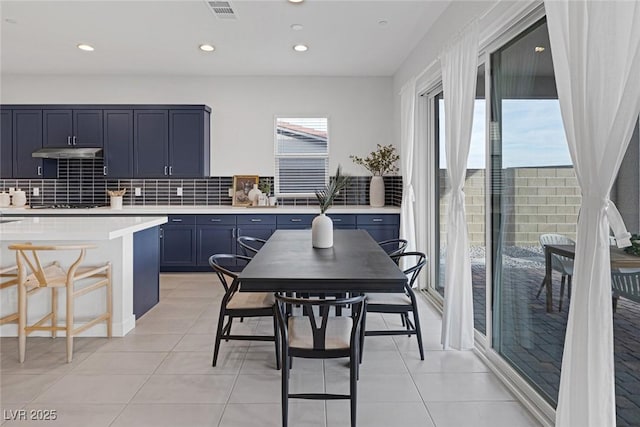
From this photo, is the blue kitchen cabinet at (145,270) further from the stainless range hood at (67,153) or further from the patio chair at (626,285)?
the patio chair at (626,285)

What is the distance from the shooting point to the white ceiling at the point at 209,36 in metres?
4.12

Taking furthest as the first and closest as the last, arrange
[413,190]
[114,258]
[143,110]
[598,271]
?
[143,110] → [413,190] → [114,258] → [598,271]

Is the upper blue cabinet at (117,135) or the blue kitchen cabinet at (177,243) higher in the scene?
the upper blue cabinet at (117,135)

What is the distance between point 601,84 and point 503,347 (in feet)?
6.55

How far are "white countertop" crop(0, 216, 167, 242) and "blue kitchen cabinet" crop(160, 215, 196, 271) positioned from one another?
1.97 metres

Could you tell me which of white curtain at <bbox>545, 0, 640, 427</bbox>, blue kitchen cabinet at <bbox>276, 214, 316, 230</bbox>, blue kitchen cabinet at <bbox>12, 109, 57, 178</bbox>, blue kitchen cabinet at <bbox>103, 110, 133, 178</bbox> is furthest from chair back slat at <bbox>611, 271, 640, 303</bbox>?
blue kitchen cabinet at <bbox>12, 109, 57, 178</bbox>

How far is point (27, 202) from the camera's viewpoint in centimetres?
676

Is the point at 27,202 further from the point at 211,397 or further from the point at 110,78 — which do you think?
the point at 211,397

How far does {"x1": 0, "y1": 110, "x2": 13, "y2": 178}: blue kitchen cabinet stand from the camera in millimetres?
6309

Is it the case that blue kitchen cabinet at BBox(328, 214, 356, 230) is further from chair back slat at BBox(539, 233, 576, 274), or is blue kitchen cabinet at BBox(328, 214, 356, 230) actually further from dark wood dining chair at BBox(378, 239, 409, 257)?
chair back slat at BBox(539, 233, 576, 274)

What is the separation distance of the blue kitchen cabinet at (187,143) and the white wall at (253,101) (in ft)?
1.19

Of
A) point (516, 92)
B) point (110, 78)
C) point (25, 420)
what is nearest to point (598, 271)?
point (516, 92)

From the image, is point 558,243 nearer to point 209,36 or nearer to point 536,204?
point 536,204

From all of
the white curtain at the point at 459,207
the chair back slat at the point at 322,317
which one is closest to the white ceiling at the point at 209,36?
the white curtain at the point at 459,207
